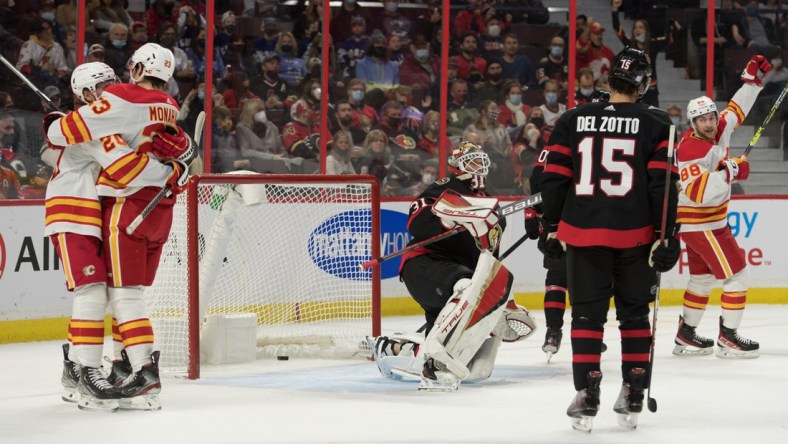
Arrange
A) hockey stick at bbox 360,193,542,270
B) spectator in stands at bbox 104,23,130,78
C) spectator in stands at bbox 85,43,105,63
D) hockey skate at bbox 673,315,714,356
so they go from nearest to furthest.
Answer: hockey stick at bbox 360,193,542,270
hockey skate at bbox 673,315,714,356
spectator in stands at bbox 85,43,105,63
spectator in stands at bbox 104,23,130,78

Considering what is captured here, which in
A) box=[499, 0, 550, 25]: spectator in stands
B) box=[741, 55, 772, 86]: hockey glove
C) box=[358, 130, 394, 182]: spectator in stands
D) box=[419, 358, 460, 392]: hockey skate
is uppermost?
box=[499, 0, 550, 25]: spectator in stands

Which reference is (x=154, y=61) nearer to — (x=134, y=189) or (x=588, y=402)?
(x=134, y=189)

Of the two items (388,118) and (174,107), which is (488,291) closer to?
(174,107)

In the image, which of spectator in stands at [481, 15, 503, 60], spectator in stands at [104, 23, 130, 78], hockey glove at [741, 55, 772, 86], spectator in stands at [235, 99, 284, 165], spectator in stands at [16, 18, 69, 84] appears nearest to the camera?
hockey glove at [741, 55, 772, 86]

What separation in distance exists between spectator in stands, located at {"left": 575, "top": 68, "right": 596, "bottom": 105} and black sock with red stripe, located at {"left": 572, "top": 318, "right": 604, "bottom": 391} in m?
5.11

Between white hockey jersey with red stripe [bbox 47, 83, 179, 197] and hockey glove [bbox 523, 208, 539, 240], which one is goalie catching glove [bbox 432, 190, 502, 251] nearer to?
hockey glove [bbox 523, 208, 539, 240]

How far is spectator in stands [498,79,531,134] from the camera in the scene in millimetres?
8961

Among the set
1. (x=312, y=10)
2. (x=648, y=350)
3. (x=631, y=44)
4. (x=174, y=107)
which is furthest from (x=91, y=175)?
(x=631, y=44)

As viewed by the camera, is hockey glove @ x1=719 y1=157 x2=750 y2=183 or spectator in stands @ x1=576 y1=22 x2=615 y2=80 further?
spectator in stands @ x1=576 y1=22 x2=615 y2=80

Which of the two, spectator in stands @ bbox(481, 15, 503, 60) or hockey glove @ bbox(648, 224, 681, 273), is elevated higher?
spectator in stands @ bbox(481, 15, 503, 60)

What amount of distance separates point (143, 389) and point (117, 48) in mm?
3519

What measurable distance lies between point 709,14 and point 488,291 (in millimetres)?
4774

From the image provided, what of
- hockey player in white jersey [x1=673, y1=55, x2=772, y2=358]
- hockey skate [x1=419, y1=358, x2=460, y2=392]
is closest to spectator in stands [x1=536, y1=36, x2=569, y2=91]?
hockey player in white jersey [x1=673, y1=55, x2=772, y2=358]

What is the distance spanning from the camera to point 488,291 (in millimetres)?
5273
